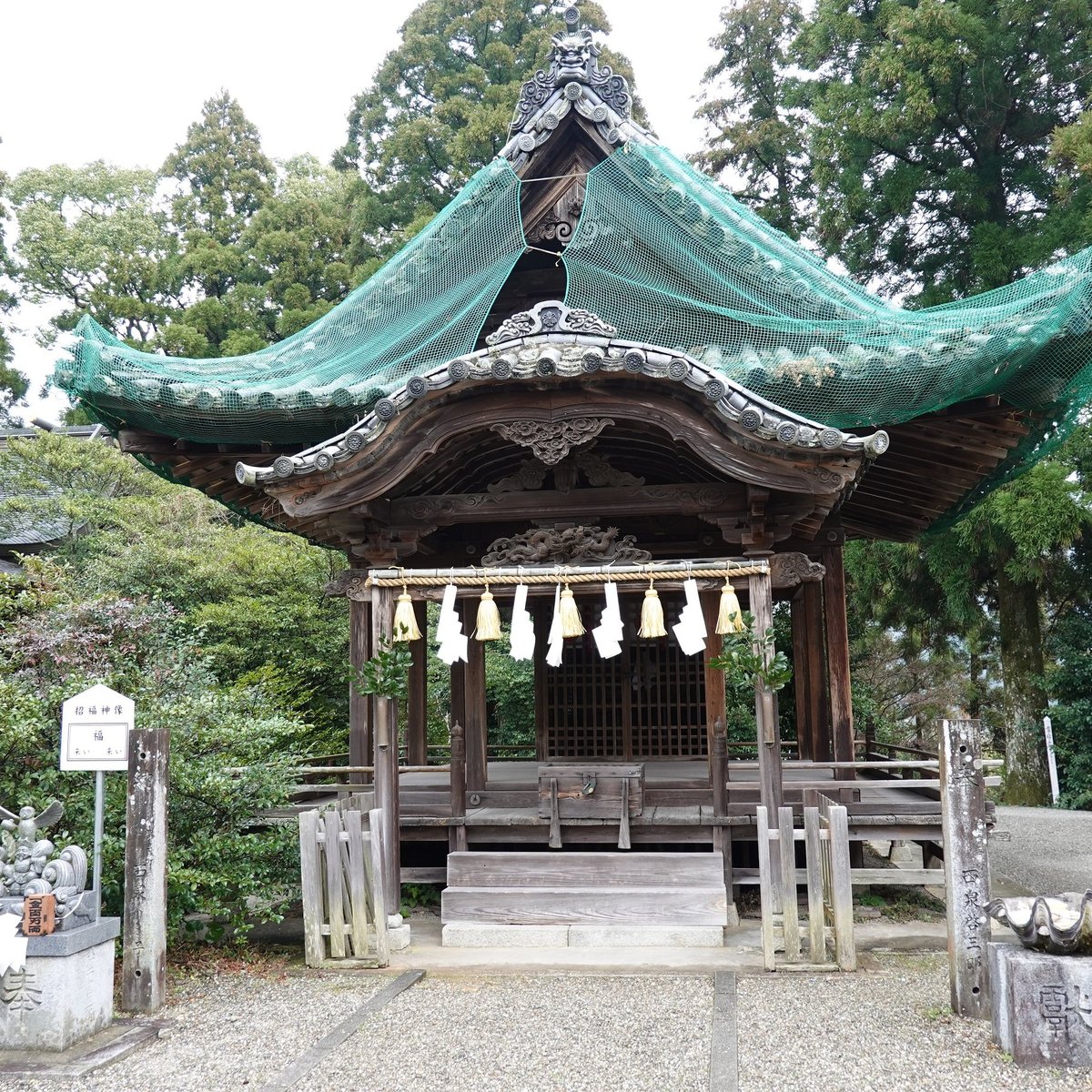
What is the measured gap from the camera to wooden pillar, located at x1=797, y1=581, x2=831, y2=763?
10703mm

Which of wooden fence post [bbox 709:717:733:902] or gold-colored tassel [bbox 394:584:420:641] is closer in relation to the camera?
gold-colored tassel [bbox 394:584:420:641]

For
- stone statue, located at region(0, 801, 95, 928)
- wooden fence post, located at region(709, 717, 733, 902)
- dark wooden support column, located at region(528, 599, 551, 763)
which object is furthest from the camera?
dark wooden support column, located at region(528, 599, 551, 763)

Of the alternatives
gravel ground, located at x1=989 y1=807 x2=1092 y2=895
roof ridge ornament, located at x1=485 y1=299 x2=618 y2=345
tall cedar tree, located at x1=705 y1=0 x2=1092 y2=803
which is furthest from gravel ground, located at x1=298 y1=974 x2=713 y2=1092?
tall cedar tree, located at x1=705 y1=0 x2=1092 y2=803

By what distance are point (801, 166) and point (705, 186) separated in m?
15.2

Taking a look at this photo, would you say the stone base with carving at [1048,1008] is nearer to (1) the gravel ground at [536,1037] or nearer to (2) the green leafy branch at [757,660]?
(1) the gravel ground at [536,1037]

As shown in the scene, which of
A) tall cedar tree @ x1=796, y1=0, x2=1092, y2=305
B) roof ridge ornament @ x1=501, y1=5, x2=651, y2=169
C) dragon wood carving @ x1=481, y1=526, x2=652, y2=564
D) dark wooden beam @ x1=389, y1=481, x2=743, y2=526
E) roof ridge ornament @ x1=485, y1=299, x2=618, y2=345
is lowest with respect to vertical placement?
dragon wood carving @ x1=481, y1=526, x2=652, y2=564

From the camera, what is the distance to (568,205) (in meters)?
10.0

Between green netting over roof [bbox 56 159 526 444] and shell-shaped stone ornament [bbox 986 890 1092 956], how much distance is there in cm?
659

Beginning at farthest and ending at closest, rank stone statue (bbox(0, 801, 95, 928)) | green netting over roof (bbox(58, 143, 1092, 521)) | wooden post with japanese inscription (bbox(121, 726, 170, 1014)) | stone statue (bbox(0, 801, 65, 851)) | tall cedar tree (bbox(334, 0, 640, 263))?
1. tall cedar tree (bbox(334, 0, 640, 263))
2. green netting over roof (bbox(58, 143, 1092, 521))
3. wooden post with japanese inscription (bbox(121, 726, 170, 1014))
4. stone statue (bbox(0, 801, 65, 851))
5. stone statue (bbox(0, 801, 95, 928))

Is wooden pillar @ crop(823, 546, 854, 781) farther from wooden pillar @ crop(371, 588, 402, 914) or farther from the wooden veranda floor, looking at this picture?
wooden pillar @ crop(371, 588, 402, 914)

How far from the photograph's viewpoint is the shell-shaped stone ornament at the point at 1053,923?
189 inches

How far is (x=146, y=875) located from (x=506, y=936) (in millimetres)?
2668

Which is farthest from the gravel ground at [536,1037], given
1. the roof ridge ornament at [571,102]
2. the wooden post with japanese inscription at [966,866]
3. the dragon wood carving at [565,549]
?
the roof ridge ornament at [571,102]

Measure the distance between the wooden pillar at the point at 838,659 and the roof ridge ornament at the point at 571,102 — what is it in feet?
16.0
